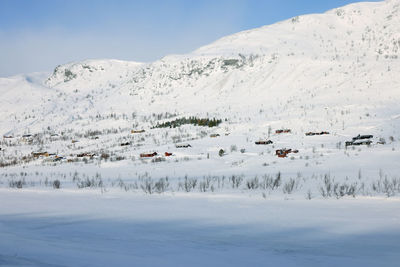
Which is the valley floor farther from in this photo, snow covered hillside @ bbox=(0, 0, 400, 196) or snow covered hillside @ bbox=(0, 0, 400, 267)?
snow covered hillside @ bbox=(0, 0, 400, 196)

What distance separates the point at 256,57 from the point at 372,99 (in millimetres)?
30964

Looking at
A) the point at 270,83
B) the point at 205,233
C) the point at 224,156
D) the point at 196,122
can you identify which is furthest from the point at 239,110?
the point at 205,233

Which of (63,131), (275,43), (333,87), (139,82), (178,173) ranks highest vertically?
(275,43)

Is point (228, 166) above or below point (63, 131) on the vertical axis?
below

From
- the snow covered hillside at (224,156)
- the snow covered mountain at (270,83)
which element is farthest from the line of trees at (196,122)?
the snow covered mountain at (270,83)

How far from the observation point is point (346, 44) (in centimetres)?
5422

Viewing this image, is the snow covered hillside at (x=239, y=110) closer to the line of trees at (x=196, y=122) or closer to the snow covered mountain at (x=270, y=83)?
the snow covered mountain at (x=270, y=83)

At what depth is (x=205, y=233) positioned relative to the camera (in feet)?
12.9

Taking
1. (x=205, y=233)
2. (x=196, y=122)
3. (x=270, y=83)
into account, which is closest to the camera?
(x=205, y=233)

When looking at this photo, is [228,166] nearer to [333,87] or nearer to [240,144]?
[240,144]

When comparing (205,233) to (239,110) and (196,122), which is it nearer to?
(196,122)

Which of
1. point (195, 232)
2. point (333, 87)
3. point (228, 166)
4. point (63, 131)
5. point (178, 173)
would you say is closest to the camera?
point (195, 232)

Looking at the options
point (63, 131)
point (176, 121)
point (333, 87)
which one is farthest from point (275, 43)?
point (63, 131)

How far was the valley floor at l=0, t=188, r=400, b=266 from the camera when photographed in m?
2.90
